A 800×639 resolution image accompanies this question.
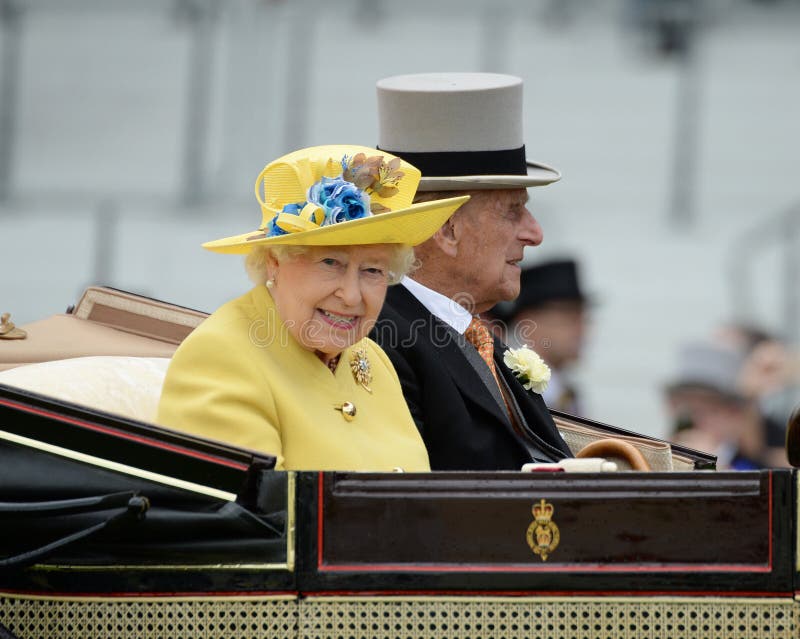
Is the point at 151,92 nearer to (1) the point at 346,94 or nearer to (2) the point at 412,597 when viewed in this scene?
(1) the point at 346,94

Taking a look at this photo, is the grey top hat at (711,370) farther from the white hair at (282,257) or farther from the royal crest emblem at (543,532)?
the royal crest emblem at (543,532)

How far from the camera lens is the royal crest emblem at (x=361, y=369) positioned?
329cm

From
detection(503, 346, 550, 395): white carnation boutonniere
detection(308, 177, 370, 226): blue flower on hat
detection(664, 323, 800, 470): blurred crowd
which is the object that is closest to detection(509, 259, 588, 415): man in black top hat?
detection(664, 323, 800, 470): blurred crowd

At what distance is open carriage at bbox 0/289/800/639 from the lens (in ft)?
9.09

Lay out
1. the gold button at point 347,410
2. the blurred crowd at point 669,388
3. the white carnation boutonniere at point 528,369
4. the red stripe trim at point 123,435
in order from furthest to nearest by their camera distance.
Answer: the blurred crowd at point 669,388 < the white carnation boutonniere at point 528,369 < the gold button at point 347,410 < the red stripe trim at point 123,435

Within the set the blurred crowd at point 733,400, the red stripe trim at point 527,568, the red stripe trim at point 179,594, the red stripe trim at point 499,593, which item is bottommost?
the blurred crowd at point 733,400

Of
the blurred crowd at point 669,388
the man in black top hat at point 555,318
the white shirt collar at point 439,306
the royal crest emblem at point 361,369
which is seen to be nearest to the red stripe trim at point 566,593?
the royal crest emblem at point 361,369

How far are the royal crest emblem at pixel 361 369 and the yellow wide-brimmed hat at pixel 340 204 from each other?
31 centimetres

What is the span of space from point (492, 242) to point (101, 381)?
106cm

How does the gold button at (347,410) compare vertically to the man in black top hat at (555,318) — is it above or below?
above

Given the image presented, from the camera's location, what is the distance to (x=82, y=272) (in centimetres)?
949

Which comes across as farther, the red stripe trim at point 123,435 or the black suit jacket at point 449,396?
the black suit jacket at point 449,396

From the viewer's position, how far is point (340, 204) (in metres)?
2.97

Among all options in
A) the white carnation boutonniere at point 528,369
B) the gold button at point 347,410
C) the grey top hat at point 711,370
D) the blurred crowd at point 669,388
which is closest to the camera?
the gold button at point 347,410
